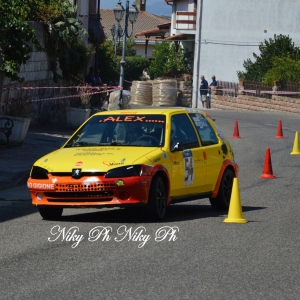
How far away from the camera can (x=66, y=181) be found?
1079cm

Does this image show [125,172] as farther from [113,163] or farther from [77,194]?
[77,194]

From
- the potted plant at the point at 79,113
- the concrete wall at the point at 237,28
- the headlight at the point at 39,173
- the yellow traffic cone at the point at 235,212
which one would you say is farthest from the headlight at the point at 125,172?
the concrete wall at the point at 237,28

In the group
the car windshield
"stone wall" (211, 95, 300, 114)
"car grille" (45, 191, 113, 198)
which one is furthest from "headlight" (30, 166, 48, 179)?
"stone wall" (211, 95, 300, 114)

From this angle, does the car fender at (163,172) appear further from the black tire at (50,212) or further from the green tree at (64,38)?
the green tree at (64,38)

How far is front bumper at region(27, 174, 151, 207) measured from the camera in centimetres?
1060

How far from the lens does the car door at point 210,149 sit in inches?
484

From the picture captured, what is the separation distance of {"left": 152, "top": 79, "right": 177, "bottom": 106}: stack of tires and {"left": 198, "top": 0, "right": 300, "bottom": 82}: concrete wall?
4751mm

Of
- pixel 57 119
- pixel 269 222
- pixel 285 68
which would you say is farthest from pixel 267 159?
pixel 285 68

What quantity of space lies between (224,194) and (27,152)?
26.5 feet

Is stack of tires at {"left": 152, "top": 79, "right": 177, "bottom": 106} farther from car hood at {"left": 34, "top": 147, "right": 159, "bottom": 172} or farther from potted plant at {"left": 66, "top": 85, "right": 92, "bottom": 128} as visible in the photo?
car hood at {"left": 34, "top": 147, "right": 159, "bottom": 172}

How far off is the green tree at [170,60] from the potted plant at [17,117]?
3978 centimetres

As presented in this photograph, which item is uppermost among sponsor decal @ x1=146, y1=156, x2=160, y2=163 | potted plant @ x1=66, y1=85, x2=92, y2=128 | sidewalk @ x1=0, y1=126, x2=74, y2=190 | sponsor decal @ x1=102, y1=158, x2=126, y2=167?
A: sponsor decal @ x1=146, y1=156, x2=160, y2=163

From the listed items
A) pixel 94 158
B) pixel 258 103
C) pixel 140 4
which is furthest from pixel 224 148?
pixel 140 4

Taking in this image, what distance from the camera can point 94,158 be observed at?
11.0 metres
